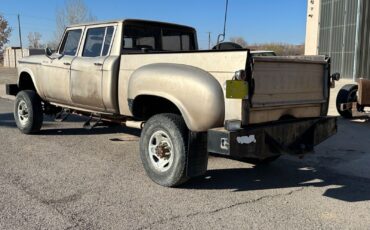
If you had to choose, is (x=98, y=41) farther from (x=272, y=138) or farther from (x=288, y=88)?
(x=272, y=138)

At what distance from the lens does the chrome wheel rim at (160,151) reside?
5.29 m

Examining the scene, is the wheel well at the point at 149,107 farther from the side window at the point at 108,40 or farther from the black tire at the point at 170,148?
the side window at the point at 108,40

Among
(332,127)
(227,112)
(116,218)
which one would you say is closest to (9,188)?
(116,218)

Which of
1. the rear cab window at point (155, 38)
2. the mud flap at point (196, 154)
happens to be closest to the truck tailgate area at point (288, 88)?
the mud flap at point (196, 154)

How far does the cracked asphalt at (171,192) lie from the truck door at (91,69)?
0.84 m

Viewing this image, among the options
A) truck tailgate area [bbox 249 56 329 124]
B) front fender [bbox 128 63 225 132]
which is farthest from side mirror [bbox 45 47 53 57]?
truck tailgate area [bbox 249 56 329 124]

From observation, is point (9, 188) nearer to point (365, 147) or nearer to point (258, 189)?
point (258, 189)

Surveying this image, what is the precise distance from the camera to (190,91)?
4.88m

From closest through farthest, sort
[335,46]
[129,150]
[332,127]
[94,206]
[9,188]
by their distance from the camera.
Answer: [94,206], [9,188], [332,127], [129,150], [335,46]

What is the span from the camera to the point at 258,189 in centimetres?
533

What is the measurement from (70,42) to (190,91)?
355 cm

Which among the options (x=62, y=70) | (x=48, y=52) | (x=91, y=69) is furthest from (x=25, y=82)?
(x=91, y=69)

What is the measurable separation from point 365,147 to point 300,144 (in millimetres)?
2728

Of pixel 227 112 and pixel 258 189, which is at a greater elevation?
pixel 227 112
